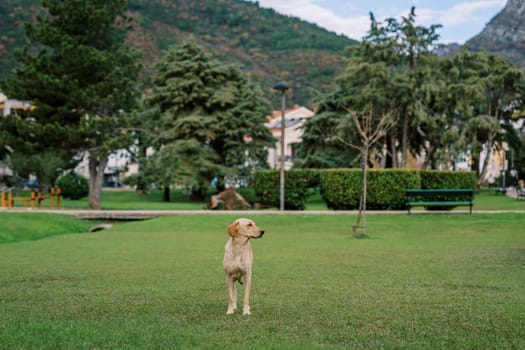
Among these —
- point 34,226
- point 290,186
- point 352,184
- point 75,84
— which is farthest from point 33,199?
point 352,184

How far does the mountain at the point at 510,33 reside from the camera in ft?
276

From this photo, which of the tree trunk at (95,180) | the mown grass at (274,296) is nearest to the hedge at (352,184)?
the tree trunk at (95,180)

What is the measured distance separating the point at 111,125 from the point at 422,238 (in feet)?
69.6

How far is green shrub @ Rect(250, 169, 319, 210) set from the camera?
32.7 meters

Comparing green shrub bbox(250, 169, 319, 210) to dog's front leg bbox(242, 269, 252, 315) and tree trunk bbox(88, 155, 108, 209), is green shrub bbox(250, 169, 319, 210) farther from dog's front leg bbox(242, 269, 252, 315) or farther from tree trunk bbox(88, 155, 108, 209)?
dog's front leg bbox(242, 269, 252, 315)

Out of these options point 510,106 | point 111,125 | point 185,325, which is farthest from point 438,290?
point 510,106

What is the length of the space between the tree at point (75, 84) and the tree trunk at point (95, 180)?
2.1 inches

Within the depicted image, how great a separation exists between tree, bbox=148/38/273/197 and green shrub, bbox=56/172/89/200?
19.5 feet

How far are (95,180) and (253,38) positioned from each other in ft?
220

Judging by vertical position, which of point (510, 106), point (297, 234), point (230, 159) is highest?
point (510, 106)

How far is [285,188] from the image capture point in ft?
107

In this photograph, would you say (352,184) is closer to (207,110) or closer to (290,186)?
(290,186)

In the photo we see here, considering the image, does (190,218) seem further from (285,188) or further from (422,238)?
(422,238)

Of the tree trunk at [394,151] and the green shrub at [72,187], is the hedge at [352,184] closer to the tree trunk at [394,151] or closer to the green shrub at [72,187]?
the tree trunk at [394,151]
